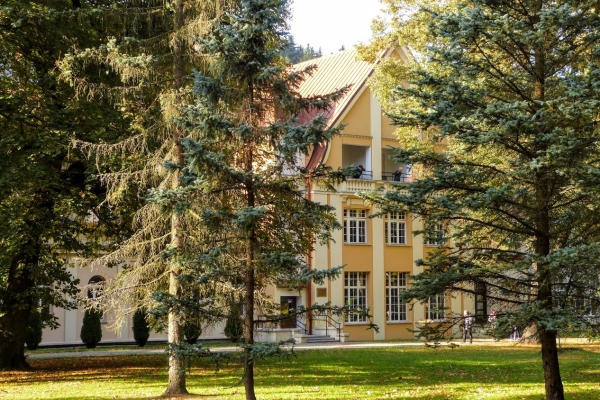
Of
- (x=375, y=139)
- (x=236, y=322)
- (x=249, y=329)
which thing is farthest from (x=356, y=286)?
(x=249, y=329)

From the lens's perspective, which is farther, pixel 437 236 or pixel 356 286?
pixel 356 286

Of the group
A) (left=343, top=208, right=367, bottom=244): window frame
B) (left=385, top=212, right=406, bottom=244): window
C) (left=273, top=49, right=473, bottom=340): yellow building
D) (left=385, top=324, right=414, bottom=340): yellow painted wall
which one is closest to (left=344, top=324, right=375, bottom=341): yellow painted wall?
(left=273, top=49, right=473, bottom=340): yellow building

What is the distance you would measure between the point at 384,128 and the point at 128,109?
24.7 metres

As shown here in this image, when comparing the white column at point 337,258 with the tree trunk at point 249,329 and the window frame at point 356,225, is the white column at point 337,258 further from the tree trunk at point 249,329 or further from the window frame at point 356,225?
the tree trunk at point 249,329

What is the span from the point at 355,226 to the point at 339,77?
27.3 feet

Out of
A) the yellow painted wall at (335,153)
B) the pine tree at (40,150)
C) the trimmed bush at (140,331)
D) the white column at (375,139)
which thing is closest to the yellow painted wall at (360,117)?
the white column at (375,139)

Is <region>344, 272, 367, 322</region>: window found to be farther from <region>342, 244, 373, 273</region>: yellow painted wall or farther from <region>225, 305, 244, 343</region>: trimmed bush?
<region>225, 305, 244, 343</region>: trimmed bush

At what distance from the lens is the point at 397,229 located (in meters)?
41.8

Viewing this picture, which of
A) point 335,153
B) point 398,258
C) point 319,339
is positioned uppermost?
point 335,153

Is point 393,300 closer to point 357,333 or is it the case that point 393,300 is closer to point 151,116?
point 357,333

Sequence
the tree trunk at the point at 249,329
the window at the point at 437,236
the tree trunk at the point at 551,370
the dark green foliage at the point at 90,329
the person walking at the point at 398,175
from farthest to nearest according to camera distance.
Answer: the person walking at the point at 398,175 < the dark green foliage at the point at 90,329 < the window at the point at 437,236 < the tree trunk at the point at 551,370 < the tree trunk at the point at 249,329

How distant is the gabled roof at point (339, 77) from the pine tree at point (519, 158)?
25.3 metres

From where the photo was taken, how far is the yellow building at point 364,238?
39.1m

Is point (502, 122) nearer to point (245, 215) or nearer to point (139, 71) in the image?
point (245, 215)
